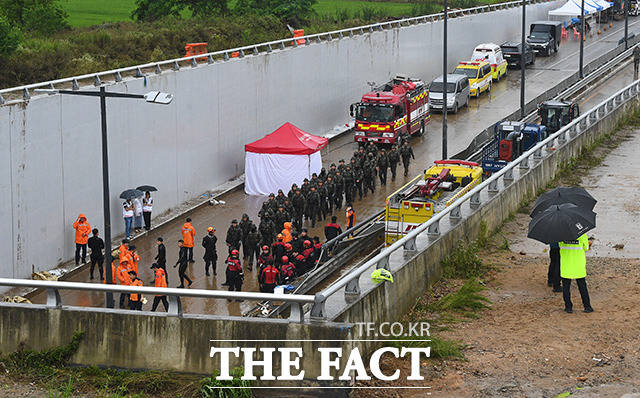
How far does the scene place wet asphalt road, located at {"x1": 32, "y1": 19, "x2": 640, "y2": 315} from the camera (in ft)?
81.8

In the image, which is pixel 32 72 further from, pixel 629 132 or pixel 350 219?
pixel 629 132

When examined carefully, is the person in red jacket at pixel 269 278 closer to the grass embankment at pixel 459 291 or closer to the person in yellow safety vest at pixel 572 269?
the grass embankment at pixel 459 291

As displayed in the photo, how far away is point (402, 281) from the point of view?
15227 mm

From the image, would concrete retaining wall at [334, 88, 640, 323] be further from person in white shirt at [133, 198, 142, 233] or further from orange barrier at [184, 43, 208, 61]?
orange barrier at [184, 43, 208, 61]

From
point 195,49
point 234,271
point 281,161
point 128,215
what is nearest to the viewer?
point 234,271

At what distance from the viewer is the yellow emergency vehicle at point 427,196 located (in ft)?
87.2

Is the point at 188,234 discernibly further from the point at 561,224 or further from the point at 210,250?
the point at 561,224

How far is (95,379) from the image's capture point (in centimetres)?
1258

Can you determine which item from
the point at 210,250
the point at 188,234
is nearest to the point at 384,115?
the point at 188,234

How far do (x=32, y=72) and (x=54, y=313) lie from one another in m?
24.1

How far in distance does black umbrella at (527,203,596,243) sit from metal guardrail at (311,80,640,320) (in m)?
1.97

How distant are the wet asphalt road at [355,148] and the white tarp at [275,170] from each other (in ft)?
1.56

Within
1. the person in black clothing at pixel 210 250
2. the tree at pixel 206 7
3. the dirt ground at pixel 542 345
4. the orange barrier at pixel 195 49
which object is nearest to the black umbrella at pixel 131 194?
the person in black clothing at pixel 210 250

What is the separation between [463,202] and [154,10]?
5044 cm
